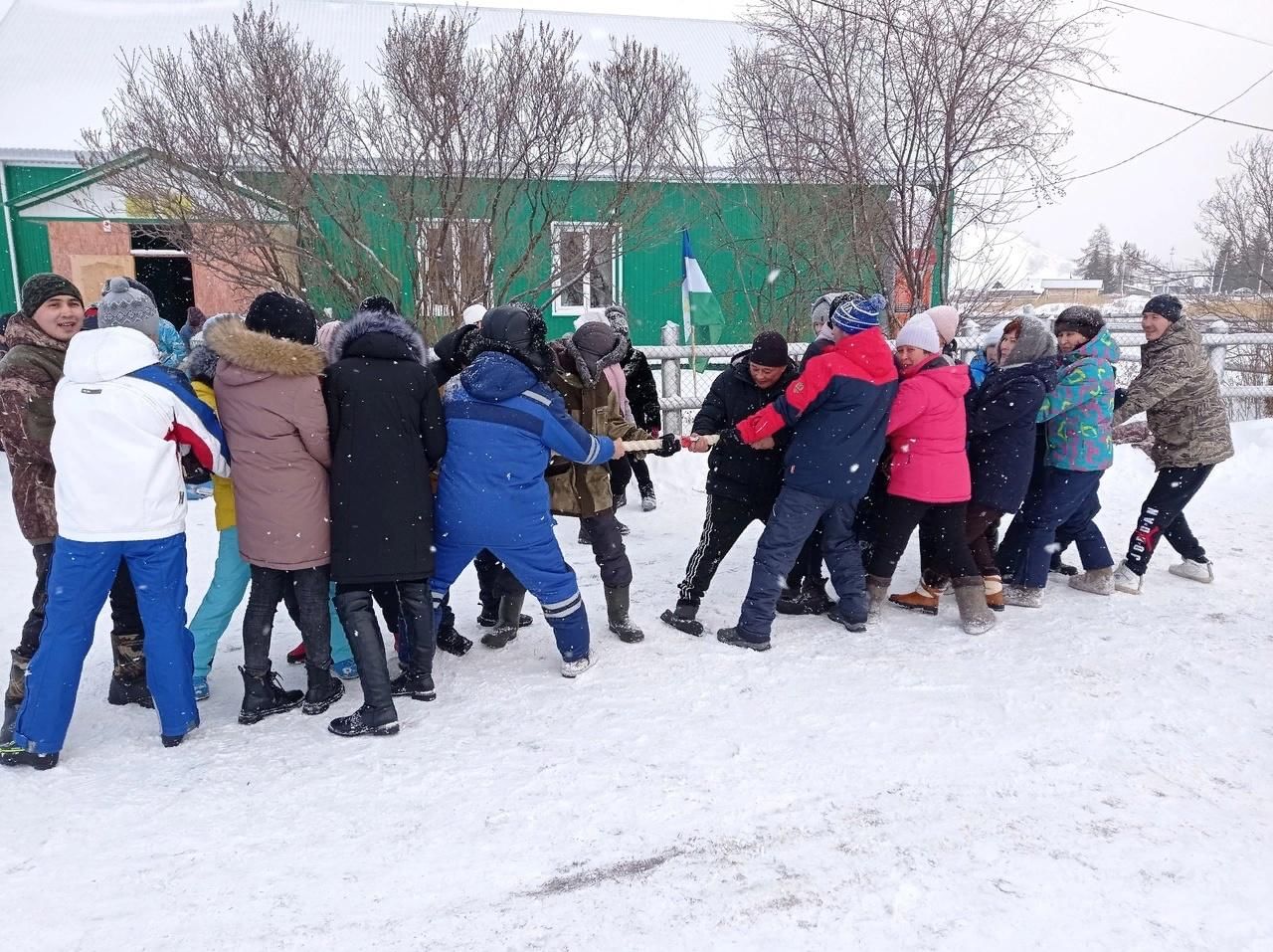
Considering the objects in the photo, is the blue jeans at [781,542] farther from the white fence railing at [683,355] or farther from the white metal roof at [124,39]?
the white metal roof at [124,39]

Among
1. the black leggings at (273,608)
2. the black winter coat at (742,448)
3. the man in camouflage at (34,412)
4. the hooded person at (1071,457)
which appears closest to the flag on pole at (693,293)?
the black winter coat at (742,448)

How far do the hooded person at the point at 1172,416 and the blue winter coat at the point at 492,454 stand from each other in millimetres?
3678

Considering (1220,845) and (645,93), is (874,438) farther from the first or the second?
(645,93)

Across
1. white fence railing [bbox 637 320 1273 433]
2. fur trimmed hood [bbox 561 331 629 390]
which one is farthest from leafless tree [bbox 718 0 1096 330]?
fur trimmed hood [bbox 561 331 629 390]

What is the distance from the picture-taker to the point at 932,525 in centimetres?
481

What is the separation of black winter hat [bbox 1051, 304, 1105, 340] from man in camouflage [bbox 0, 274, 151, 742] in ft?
16.4

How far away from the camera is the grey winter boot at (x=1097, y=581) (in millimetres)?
5230

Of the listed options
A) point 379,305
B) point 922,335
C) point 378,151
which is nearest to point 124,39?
point 378,151

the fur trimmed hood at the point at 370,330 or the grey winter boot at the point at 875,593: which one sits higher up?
the fur trimmed hood at the point at 370,330

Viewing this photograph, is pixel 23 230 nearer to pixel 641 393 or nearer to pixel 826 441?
pixel 641 393

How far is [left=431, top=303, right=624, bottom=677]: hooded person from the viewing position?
370 cm

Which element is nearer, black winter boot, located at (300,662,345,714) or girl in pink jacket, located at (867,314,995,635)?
black winter boot, located at (300,662,345,714)

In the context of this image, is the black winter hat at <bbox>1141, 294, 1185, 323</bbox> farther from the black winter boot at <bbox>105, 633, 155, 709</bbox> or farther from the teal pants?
the black winter boot at <bbox>105, 633, 155, 709</bbox>

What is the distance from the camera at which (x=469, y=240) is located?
9.00m
